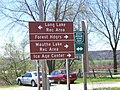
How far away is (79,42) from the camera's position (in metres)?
10.7

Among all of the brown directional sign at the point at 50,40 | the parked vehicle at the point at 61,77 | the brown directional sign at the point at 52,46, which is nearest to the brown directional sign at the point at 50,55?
the brown directional sign at the point at 50,40

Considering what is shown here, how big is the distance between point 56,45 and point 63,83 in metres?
20.0

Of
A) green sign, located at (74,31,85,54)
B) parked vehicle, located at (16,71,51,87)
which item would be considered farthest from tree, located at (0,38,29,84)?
green sign, located at (74,31,85,54)

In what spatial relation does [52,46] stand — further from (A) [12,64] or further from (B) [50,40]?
(A) [12,64]

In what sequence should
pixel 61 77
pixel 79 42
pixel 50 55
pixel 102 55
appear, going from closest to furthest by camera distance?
pixel 50 55
pixel 79 42
pixel 61 77
pixel 102 55

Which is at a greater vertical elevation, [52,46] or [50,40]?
[50,40]

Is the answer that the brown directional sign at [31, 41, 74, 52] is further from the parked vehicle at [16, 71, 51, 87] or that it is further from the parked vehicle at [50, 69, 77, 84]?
the parked vehicle at [50, 69, 77, 84]

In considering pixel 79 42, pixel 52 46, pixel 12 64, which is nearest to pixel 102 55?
pixel 12 64

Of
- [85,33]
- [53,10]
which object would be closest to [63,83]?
[53,10]

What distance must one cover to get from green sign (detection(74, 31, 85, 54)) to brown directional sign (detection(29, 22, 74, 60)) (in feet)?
2.70

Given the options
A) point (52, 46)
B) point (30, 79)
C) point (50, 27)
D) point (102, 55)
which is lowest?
→ point (30, 79)

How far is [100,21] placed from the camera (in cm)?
4772

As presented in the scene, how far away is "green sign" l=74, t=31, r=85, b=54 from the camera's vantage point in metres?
10.6

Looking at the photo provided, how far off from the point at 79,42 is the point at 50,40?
1635 mm
